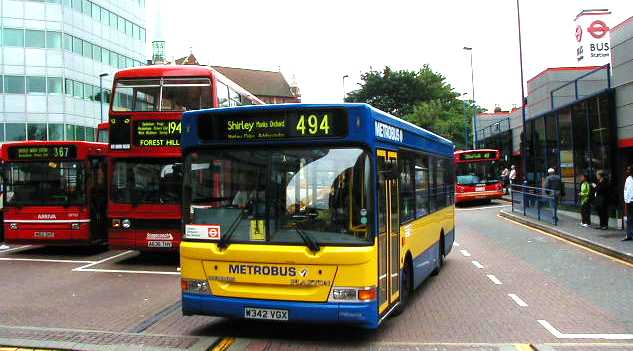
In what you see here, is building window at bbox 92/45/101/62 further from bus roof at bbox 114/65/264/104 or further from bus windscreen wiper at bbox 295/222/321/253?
bus windscreen wiper at bbox 295/222/321/253

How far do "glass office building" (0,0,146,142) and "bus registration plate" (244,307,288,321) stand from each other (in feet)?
166

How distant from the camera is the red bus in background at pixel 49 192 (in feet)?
47.9

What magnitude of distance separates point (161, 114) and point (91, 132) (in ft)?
158

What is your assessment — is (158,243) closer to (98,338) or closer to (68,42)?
(98,338)

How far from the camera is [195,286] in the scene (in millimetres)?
6996

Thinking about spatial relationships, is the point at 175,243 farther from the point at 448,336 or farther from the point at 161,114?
the point at 448,336

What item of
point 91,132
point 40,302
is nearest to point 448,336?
point 40,302

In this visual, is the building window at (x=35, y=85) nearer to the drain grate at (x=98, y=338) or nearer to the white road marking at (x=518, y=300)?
the drain grate at (x=98, y=338)

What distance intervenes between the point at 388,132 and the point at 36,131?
5064 cm

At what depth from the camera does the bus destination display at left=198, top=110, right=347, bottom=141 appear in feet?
22.2

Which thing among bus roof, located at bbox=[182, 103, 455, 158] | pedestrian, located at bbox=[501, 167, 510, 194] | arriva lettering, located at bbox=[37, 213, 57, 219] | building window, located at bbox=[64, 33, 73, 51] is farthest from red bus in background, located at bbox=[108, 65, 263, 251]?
building window, located at bbox=[64, 33, 73, 51]

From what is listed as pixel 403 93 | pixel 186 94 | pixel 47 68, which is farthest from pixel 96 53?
pixel 186 94

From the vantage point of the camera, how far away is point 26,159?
14.7 meters

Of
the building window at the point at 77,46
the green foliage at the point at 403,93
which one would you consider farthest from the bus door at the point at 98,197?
the green foliage at the point at 403,93
